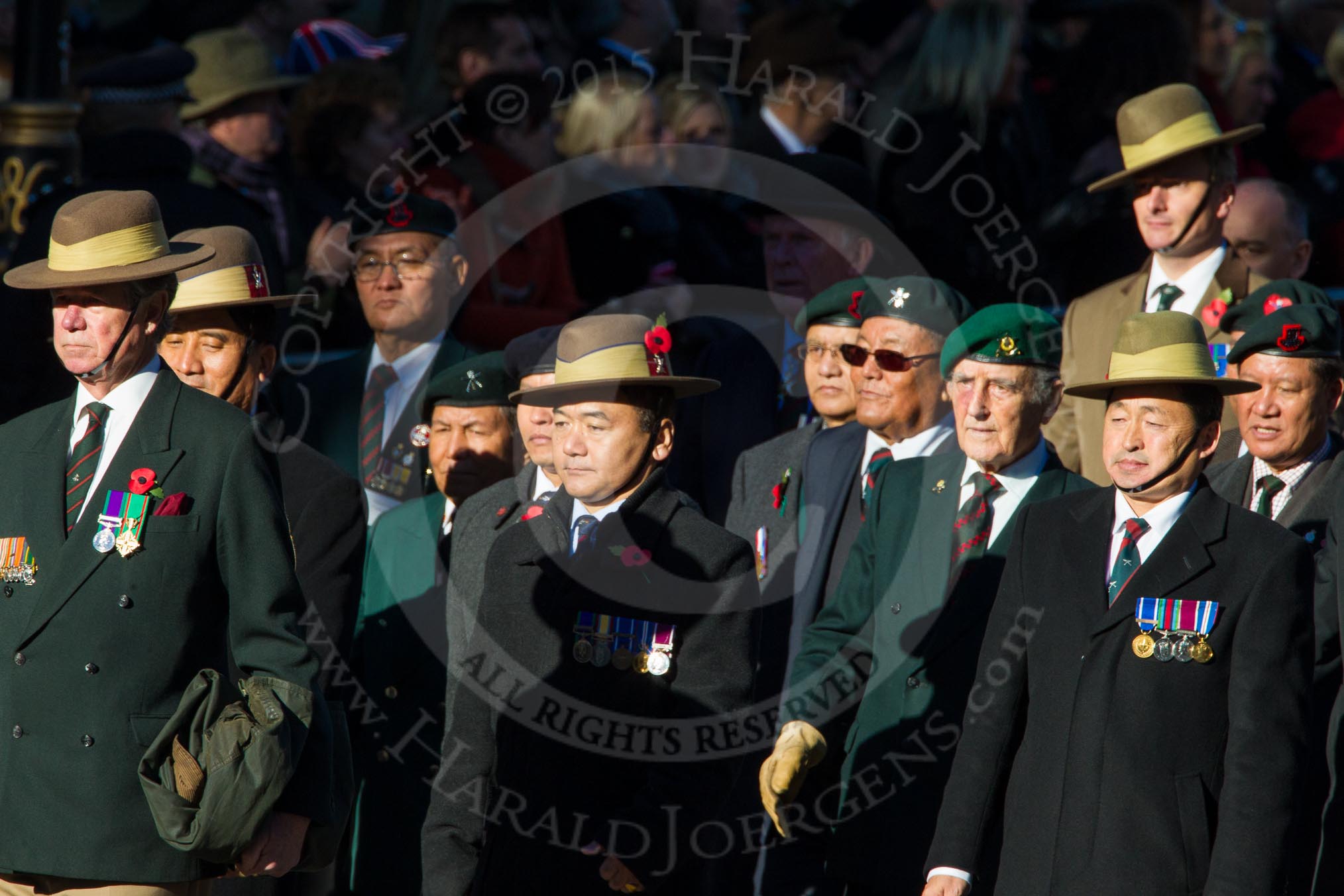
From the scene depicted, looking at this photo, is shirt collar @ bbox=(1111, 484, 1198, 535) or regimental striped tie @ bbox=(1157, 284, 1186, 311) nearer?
shirt collar @ bbox=(1111, 484, 1198, 535)

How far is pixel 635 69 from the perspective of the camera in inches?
416

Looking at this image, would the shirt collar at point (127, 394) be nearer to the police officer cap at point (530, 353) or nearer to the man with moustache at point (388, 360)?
the police officer cap at point (530, 353)

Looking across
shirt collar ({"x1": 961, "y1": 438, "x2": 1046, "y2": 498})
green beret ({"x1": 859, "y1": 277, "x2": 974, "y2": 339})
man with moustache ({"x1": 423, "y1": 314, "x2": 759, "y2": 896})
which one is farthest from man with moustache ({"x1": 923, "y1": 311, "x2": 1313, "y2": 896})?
green beret ({"x1": 859, "y1": 277, "x2": 974, "y2": 339})

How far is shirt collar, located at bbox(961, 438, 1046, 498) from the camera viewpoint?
5.99m

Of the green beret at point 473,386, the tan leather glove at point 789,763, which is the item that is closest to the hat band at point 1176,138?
the green beret at point 473,386

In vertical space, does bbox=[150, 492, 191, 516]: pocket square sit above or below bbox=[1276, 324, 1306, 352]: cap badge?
below

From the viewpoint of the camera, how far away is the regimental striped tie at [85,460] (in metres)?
4.50

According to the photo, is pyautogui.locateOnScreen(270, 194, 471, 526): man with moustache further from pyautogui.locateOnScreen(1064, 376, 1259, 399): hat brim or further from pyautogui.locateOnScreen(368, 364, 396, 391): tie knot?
pyautogui.locateOnScreen(1064, 376, 1259, 399): hat brim

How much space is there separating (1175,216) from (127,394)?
14.4 feet

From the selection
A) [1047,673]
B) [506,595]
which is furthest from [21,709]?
[1047,673]

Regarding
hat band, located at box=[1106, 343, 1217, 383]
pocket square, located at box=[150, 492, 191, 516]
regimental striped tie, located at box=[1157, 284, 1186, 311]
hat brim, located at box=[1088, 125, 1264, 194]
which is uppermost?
hat brim, located at box=[1088, 125, 1264, 194]

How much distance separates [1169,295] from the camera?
7.31 meters

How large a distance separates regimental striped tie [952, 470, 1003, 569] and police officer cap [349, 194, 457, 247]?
286 cm

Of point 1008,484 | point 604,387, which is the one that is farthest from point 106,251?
point 1008,484
